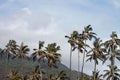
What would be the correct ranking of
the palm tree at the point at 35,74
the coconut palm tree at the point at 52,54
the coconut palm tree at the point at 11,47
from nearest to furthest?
the coconut palm tree at the point at 52,54
the palm tree at the point at 35,74
the coconut palm tree at the point at 11,47

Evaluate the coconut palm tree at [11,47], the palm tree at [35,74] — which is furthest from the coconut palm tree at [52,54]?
the coconut palm tree at [11,47]

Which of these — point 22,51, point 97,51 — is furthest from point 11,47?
point 97,51

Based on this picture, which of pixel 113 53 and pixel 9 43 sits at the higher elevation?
pixel 9 43

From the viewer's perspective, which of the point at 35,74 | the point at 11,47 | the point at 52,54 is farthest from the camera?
the point at 11,47

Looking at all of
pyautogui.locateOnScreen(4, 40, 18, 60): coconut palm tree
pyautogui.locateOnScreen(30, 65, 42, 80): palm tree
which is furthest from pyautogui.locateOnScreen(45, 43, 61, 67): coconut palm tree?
pyautogui.locateOnScreen(4, 40, 18, 60): coconut palm tree

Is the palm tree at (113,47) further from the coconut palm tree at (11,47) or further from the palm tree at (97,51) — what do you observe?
the coconut palm tree at (11,47)

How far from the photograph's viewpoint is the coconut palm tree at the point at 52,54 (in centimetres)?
11119

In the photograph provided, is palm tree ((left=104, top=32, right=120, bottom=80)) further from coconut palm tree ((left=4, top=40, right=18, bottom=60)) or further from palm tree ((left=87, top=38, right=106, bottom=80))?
coconut palm tree ((left=4, top=40, right=18, bottom=60))

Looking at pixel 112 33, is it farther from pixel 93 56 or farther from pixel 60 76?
pixel 60 76

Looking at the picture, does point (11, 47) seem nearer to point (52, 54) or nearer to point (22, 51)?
point (22, 51)

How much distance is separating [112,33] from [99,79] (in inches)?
610

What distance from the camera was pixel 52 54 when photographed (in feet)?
365

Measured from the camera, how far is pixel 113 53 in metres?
120

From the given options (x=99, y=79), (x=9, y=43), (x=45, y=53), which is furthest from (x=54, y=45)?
(x=9, y=43)
